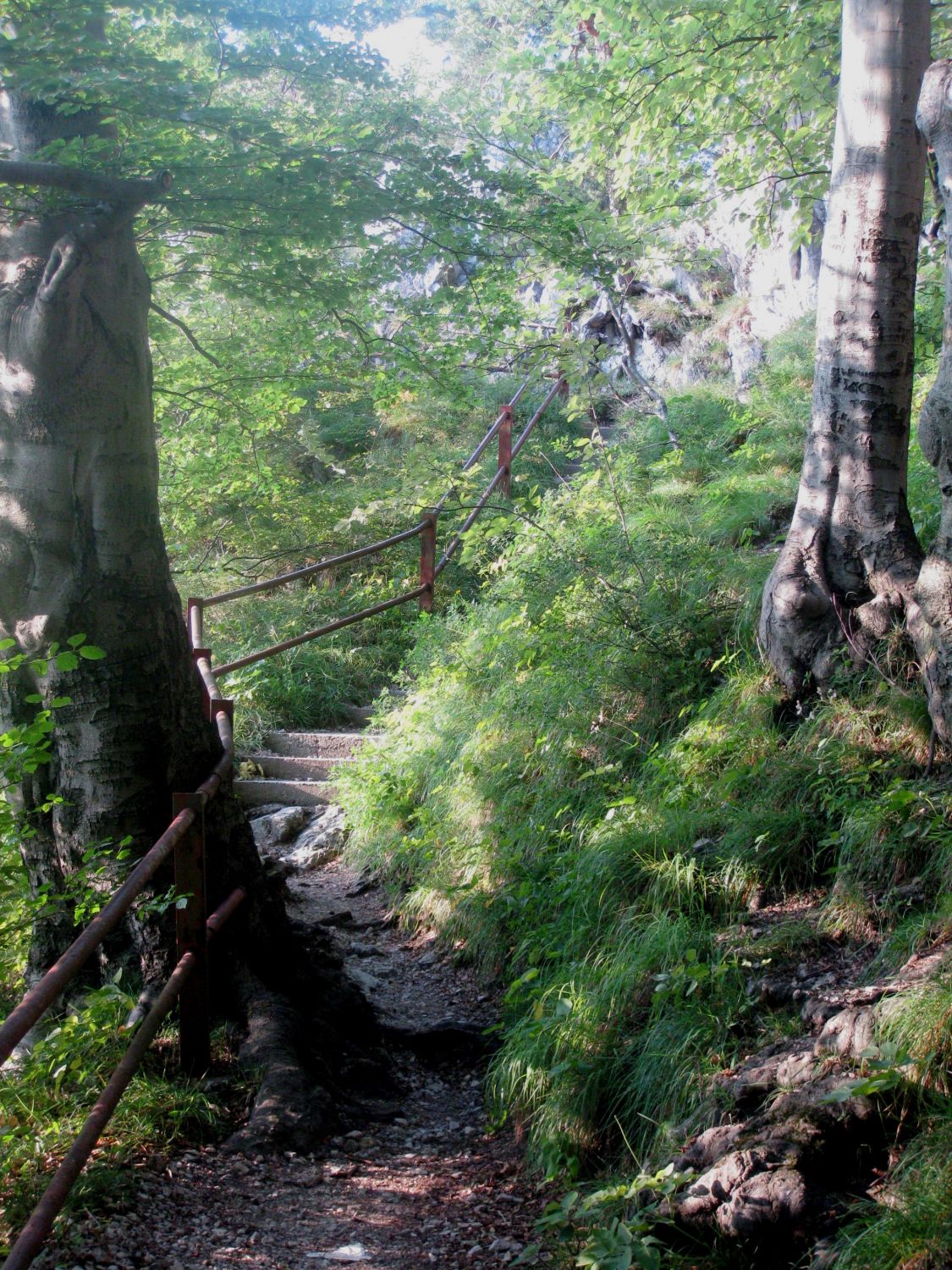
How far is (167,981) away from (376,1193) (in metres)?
1.05

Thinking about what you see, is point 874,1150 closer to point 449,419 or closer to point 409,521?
point 409,521

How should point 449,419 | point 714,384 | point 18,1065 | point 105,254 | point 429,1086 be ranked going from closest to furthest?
point 18,1065 < point 105,254 < point 429,1086 < point 714,384 < point 449,419

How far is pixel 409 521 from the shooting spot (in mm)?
10422

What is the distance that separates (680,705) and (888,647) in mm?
1268

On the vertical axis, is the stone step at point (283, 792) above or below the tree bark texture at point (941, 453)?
below

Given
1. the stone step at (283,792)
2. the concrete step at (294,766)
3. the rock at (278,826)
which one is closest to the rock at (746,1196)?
the rock at (278,826)

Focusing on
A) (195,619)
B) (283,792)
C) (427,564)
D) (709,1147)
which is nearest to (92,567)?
(709,1147)

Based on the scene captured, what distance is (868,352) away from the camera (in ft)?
13.5

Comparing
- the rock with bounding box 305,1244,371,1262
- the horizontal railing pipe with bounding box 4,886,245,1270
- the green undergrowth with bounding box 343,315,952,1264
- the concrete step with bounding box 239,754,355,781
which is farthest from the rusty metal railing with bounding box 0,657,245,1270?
the concrete step with bounding box 239,754,355,781

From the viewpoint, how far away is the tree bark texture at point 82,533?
3768mm

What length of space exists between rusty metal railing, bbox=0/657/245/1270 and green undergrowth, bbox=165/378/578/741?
372 centimetres

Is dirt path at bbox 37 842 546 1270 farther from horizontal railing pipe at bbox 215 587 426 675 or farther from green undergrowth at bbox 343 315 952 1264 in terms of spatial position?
horizontal railing pipe at bbox 215 587 426 675

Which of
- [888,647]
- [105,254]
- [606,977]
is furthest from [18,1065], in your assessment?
[888,647]

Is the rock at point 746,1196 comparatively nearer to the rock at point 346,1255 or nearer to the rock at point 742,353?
the rock at point 346,1255
